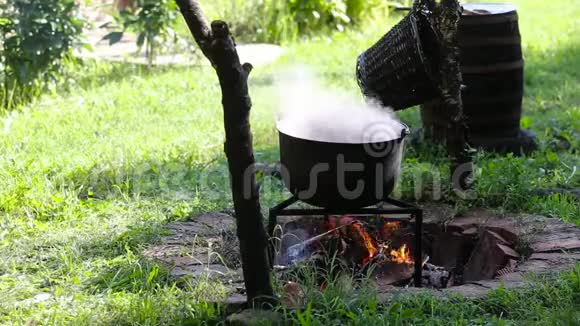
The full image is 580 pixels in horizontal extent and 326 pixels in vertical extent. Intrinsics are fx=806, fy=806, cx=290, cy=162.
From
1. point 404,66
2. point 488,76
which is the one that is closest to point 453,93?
point 404,66

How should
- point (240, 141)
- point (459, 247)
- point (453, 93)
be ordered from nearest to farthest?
point (240, 141), point (459, 247), point (453, 93)

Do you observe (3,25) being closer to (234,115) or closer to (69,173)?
(69,173)

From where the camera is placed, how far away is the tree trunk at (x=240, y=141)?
2.87 m

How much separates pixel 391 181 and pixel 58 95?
428 centimetres

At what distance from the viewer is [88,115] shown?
6523 mm

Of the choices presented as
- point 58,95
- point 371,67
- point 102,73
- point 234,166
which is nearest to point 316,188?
point 234,166

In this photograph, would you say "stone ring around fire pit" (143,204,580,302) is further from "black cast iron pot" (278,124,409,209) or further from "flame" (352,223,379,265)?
"black cast iron pot" (278,124,409,209)

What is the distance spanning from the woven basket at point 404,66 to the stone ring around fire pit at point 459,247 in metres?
0.70

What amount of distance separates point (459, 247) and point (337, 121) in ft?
3.20

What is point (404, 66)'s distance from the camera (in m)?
3.91

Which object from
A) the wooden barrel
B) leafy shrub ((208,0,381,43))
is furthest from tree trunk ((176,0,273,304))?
leafy shrub ((208,0,381,43))

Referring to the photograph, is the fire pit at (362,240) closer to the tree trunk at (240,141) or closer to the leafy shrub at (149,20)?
the tree trunk at (240,141)

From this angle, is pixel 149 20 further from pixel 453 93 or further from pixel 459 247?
pixel 459 247

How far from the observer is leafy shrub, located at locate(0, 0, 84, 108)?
6734mm
